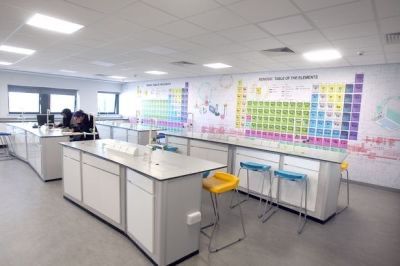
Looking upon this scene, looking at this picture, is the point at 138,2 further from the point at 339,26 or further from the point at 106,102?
the point at 106,102

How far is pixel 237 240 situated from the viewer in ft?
8.85

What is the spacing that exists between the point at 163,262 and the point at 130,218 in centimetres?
63

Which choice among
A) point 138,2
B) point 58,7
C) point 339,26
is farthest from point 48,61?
point 339,26

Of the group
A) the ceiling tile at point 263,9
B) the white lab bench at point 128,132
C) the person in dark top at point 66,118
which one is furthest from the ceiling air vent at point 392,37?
the person in dark top at point 66,118

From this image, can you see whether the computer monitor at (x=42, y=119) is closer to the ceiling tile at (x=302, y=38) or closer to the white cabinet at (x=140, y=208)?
the white cabinet at (x=140, y=208)

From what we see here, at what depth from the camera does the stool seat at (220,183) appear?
2426 millimetres

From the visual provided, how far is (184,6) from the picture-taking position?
2.44 m

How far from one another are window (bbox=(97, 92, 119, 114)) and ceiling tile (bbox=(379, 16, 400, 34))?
969cm

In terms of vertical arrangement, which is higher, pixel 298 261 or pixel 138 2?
pixel 138 2

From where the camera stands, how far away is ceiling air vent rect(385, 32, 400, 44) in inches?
117

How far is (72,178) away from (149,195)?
190cm

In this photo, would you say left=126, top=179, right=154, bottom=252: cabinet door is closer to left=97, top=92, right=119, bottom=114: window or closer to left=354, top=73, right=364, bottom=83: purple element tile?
left=354, top=73, right=364, bottom=83: purple element tile

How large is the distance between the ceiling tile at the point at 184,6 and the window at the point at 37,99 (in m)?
8.08

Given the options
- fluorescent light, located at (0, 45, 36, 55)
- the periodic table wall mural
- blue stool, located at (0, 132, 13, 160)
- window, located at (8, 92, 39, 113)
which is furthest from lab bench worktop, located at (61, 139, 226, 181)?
window, located at (8, 92, 39, 113)
